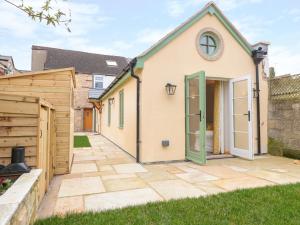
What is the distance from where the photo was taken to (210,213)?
2.56 metres

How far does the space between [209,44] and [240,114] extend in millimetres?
2428

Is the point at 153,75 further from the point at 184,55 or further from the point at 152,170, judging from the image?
the point at 152,170

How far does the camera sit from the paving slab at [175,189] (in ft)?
10.7

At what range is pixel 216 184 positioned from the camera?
3.80 m

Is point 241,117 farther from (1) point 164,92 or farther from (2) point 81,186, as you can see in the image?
(2) point 81,186

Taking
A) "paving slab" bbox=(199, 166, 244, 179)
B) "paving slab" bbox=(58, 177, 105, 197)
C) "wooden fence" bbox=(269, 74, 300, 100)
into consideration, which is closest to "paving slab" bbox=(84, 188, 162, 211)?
"paving slab" bbox=(58, 177, 105, 197)

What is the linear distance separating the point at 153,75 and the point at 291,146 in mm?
4777

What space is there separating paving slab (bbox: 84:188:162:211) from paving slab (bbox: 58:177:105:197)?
A: 0.29 m

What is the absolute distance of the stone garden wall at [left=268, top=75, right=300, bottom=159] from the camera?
6.24 metres

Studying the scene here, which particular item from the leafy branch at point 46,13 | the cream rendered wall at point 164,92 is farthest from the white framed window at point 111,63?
the leafy branch at point 46,13

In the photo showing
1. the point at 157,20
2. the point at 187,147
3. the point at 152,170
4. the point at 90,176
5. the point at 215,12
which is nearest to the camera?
the point at 90,176

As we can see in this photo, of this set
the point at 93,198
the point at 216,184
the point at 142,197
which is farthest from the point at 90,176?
the point at 216,184

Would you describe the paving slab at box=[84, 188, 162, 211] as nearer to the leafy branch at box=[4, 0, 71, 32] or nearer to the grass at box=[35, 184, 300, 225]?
the grass at box=[35, 184, 300, 225]

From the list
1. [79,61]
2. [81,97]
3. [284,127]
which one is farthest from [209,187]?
[79,61]
